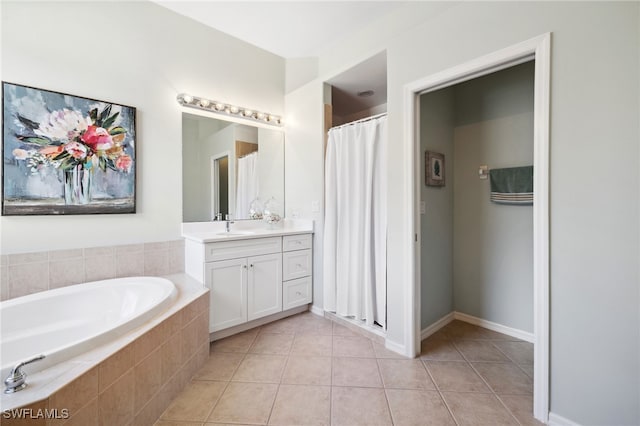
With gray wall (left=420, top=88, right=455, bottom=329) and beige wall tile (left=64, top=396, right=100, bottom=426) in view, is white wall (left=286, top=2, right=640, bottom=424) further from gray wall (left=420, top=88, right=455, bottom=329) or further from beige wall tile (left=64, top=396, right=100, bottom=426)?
beige wall tile (left=64, top=396, right=100, bottom=426)

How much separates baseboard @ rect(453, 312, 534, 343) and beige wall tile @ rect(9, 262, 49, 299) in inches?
137

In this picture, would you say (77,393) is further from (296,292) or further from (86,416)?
(296,292)

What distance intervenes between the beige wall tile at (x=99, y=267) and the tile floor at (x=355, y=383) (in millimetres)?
1008

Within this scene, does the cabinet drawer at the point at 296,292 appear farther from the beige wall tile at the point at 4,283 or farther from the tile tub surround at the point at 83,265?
the beige wall tile at the point at 4,283

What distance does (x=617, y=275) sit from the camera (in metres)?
1.22

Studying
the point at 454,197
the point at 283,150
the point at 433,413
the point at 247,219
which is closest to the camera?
the point at 433,413

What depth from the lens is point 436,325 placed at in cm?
252

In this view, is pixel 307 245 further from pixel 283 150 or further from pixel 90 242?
pixel 90 242

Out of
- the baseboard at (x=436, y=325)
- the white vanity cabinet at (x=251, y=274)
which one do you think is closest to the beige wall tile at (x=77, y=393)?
the white vanity cabinet at (x=251, y=274)

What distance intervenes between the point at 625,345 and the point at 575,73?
1294 mm

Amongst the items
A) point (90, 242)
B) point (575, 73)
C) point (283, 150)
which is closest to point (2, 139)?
point (90, 242)

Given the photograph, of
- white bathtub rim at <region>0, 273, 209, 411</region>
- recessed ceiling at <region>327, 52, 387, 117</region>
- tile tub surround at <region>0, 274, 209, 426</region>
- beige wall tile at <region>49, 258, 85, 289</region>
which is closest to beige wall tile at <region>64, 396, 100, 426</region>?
tile tub surround at <region>0, 274, 209, 426</region>

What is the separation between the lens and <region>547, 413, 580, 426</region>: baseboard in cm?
135

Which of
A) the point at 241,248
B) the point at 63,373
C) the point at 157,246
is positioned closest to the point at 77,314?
the point at 157,246
